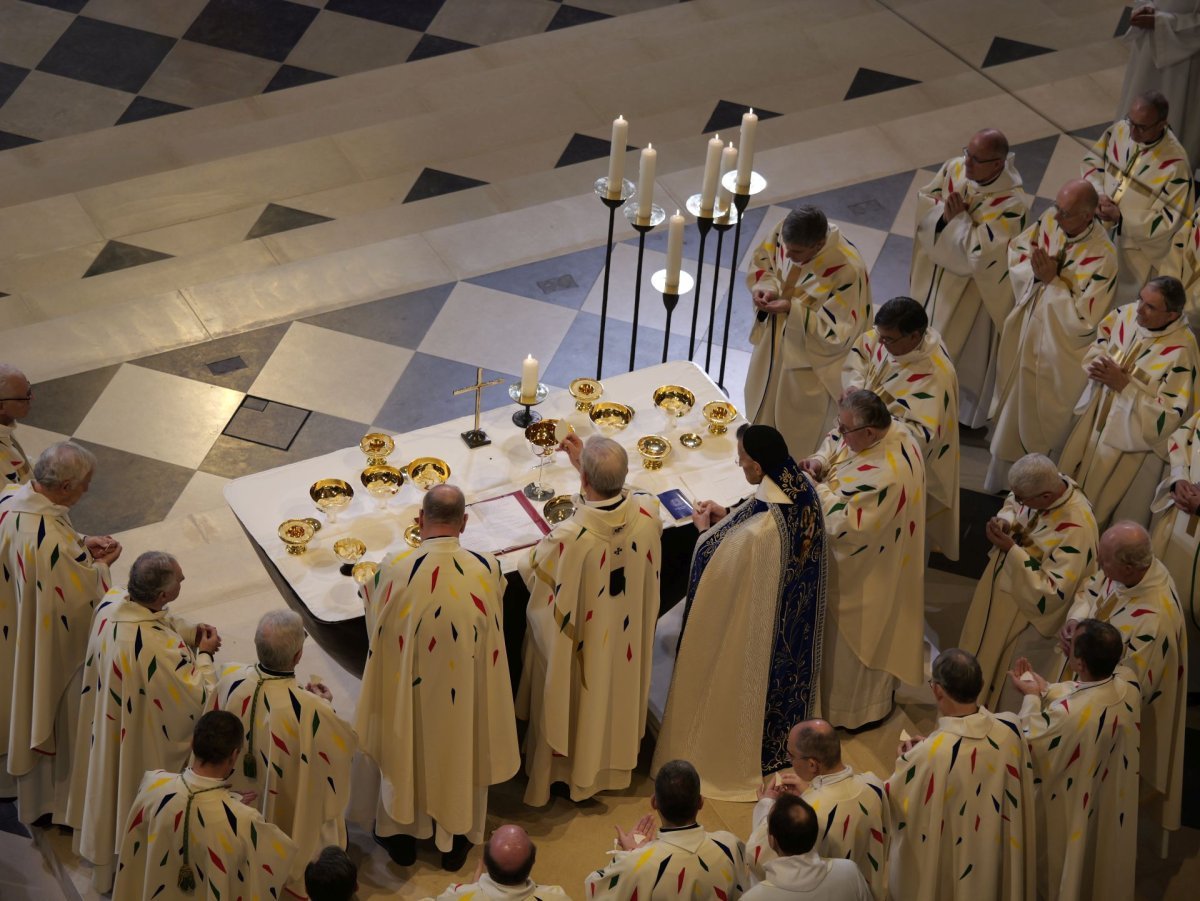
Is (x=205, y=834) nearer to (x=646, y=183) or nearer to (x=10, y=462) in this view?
(x=10, y=462)

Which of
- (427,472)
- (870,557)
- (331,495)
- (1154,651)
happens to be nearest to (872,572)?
(870,557)

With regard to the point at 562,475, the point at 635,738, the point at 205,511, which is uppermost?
the point at 562,475

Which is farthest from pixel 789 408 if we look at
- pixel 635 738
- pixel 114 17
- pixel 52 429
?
pixel 114 17

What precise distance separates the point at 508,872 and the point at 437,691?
1120mm

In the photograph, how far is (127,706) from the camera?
537 cm

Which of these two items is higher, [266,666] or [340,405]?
[266,666]

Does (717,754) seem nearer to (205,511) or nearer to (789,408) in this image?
(789,408)

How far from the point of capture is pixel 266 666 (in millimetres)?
5133

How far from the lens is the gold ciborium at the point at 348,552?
234 inches

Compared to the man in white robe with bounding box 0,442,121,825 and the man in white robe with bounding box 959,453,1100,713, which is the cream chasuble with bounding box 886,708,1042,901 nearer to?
the man in white robe with bounding box 959,453,1100,713

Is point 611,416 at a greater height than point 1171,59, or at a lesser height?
lesser

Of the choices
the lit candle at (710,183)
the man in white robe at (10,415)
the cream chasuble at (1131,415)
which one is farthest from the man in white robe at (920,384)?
the man in white robe at (10,415)

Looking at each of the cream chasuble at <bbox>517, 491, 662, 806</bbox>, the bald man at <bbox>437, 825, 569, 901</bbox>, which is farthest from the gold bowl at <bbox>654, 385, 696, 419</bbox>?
the bald man at <bbox>437, 825, 569, 901</bbox>

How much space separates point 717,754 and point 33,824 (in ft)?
8.55
